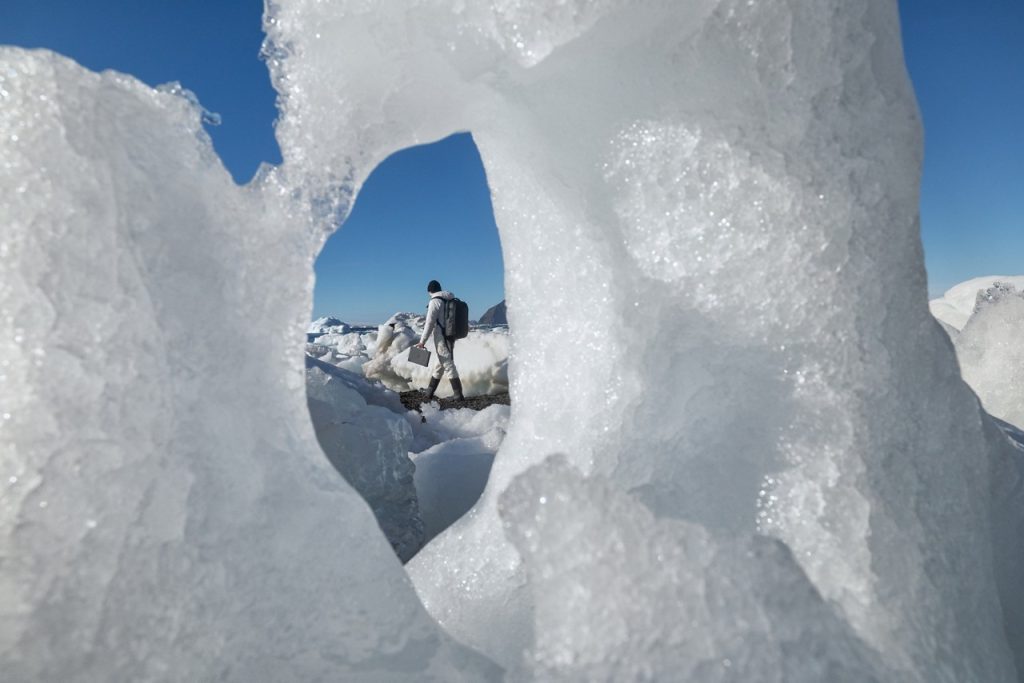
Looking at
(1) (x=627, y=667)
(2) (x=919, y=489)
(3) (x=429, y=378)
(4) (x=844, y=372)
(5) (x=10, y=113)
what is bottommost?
(1) (x=627, y=667)

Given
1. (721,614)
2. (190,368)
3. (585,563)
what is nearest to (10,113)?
(190,368)

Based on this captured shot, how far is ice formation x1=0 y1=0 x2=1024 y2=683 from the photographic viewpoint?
73 centimetres

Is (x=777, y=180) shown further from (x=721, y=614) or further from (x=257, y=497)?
(x=257, y=497)

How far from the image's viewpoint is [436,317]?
8125 millimetres

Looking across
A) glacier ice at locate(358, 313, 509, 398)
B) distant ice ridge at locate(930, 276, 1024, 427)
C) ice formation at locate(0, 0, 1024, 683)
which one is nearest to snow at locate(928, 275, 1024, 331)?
distant ice ridge at locate(930, 276, 1024, 427)

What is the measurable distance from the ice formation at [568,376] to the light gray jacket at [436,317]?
6.91 metres

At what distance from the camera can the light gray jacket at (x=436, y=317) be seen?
320 inches

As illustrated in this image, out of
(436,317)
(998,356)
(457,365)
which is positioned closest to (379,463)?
(998,356)

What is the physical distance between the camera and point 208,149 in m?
0.99

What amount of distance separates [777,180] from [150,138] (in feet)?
2.84

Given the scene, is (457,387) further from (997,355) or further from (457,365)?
(997,355)

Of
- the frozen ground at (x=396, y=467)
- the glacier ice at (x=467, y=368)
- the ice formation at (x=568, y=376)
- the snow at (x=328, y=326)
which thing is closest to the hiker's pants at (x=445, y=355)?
the glacier ice at (x=467, y=368)

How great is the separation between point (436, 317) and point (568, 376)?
6951 mm

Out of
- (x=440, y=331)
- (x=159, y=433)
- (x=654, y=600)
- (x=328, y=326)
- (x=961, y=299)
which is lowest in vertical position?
(x=654, y=600)
